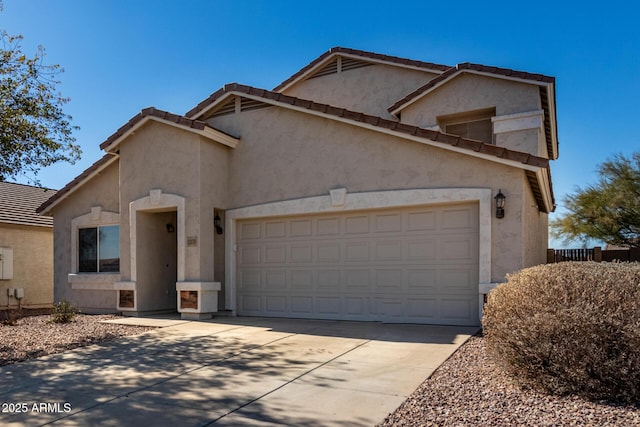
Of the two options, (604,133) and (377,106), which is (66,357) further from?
(604,133)

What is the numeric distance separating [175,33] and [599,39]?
39.6 feet

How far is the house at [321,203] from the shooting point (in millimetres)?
9289

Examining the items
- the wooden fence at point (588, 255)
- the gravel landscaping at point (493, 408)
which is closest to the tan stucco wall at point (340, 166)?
the gravel landscaping at point (493, 408)

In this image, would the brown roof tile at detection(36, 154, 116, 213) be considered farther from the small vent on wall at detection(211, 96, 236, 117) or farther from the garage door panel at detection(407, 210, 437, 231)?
the garage door panel at detection(407, 210, 437, 231)

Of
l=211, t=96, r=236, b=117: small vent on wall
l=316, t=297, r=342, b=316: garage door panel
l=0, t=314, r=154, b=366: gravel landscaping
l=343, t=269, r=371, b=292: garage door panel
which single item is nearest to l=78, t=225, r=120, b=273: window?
l=0, t=314, r=154, b=366: gravel landscaping

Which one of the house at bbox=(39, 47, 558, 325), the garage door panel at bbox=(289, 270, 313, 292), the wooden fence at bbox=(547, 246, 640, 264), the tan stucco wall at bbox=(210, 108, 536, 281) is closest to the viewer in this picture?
the tan stucco wall at bbox=(210, 108, 536, 281)

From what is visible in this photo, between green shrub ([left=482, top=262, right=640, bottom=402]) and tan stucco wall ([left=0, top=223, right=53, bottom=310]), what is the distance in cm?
1640

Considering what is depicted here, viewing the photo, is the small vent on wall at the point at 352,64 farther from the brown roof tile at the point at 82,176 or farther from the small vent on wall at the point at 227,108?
the brown roof tile at the point at 82,176

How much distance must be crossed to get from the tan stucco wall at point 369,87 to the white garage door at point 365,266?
504 cm

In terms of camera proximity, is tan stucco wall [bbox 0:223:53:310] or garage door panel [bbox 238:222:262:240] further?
tan stucco wall [bbox 0:223:53:310]

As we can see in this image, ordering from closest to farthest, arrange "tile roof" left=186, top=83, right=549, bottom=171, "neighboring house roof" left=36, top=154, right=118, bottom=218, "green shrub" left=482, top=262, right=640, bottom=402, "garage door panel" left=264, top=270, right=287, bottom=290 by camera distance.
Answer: "green shrub" left=482, top=262, right=640, bottom=402, "tile roof" left=186, top=83, right=549, bottom=171, "garage door panel" left=264, top=270, right=287, bottom=290, "neighboring house roof" left=36, top=154, right=118, bottom=218

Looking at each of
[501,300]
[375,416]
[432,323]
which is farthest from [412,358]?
[432,323]

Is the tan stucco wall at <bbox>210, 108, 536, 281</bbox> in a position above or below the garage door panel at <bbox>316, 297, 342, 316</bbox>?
above

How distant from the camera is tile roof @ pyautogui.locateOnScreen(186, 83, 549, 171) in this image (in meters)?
8.73
